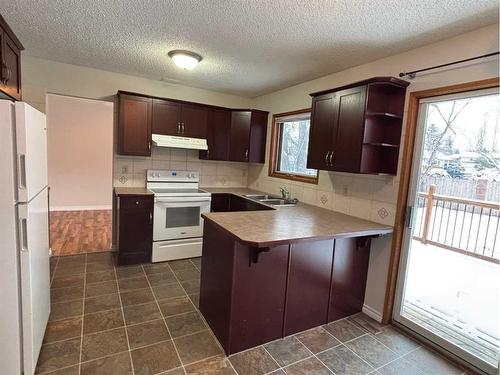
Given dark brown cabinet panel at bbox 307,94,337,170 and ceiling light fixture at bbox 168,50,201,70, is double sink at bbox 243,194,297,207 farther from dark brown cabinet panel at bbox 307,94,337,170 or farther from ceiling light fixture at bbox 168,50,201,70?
ceiling light fixture at bbox 168,50,201,70

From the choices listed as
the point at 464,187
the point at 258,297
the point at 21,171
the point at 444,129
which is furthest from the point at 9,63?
the point at 464,187

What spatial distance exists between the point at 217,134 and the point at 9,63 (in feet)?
7.68

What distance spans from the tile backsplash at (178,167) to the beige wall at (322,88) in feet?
0.04

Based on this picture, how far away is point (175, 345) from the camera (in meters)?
2.00

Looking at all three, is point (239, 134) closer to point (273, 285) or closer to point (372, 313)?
point (273, 285)

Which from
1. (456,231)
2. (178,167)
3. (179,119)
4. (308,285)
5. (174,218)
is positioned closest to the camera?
(308,285)

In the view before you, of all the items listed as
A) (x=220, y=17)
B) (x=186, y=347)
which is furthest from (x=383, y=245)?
(x=220, y=17)

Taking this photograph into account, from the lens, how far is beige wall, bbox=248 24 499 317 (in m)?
1.90

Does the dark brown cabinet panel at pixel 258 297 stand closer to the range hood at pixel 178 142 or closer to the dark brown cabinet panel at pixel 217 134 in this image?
the range hood at pixel 178 142

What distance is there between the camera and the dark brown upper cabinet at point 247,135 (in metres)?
4.02

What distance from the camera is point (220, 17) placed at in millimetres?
1940

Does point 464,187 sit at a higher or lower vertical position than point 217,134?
lower

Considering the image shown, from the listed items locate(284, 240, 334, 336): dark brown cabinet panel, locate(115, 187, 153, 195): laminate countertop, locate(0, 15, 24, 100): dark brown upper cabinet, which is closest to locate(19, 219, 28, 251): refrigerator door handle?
locate(0, 15, 24, 100): dark brown upper cabinet

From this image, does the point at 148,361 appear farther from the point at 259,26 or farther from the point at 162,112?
the point at 162,112
